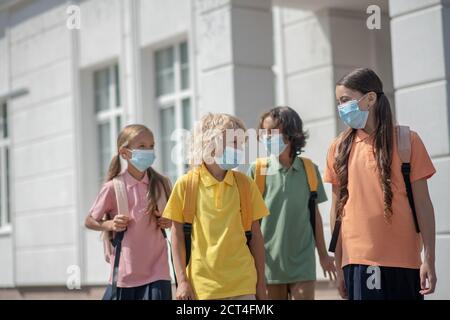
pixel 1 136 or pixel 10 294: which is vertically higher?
pixel 1 136

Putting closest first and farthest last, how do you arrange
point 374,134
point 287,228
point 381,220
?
point 381,220, point 374,134, point 287,228

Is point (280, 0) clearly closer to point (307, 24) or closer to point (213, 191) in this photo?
point (307, 24)

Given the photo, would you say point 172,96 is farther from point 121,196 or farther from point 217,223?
point 217,223

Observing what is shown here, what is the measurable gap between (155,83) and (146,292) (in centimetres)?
712

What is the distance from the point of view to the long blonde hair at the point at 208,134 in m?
5.30

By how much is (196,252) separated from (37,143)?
33.2 feet

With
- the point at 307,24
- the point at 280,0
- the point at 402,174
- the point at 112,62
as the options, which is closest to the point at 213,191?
the point at 402,174

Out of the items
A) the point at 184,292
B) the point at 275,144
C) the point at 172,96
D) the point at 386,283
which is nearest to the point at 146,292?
the point at 184,292

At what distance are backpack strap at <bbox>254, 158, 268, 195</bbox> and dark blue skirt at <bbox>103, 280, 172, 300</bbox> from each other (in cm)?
90

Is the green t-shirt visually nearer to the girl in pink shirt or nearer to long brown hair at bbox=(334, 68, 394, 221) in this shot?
the girl in pink shirt

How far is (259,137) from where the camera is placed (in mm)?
6512

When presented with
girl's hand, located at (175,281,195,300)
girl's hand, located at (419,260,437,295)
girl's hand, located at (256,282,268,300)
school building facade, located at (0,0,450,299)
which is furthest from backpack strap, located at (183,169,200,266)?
school building facade, located at (0,0,450,299)

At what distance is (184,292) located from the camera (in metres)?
5.11

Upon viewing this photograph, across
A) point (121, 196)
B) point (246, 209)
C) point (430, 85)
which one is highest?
point (430, 85)
